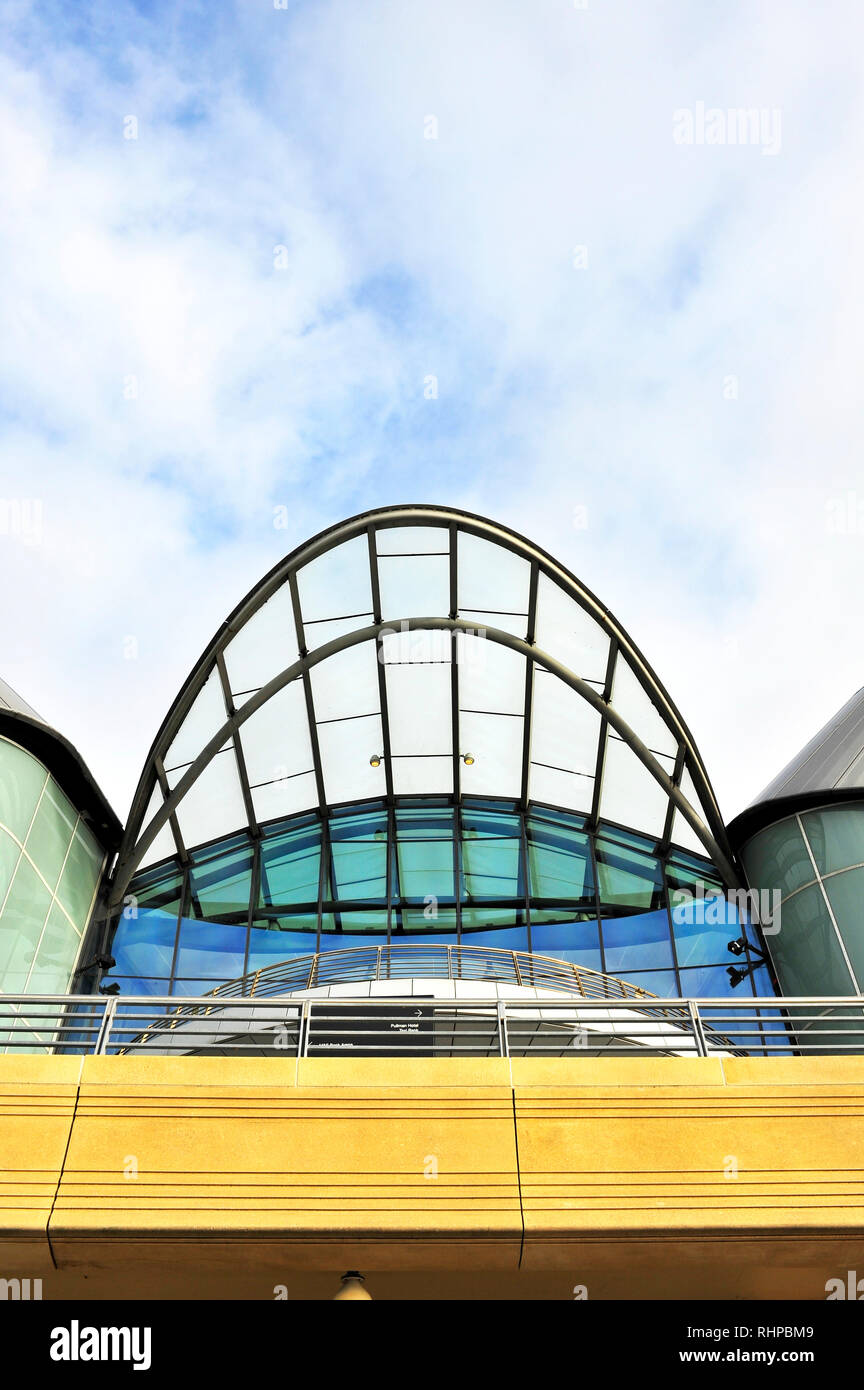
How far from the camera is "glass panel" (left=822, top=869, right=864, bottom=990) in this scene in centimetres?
1805

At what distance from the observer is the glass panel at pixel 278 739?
23781 millimetres

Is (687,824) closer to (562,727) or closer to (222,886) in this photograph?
(562,727)

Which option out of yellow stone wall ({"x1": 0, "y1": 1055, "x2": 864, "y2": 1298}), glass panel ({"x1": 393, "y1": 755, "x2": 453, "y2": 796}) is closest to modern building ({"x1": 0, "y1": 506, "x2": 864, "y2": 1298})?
yellow stone wall ({"x1": 0, "y1": 1055, "x2": 864, "y2": 1298})

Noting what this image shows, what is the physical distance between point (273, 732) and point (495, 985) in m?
9.47

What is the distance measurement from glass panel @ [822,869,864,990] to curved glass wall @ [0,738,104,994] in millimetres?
13807

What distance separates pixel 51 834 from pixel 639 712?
1214 cm

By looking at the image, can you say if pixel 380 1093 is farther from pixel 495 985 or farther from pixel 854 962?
pixel 854 962

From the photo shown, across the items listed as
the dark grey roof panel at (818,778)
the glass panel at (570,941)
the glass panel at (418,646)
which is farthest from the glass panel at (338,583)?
the dark grey roof panel at (818,778)

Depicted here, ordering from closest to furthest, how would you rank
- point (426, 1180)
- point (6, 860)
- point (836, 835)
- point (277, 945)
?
point (426, 1180) → point (6, 860) → point (836, 835) → point (277, 945)

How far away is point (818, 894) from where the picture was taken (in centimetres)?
1927

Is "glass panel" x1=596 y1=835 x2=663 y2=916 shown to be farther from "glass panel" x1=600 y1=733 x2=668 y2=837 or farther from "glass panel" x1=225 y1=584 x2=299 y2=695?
"glass panel" x1=225 y1=584 x2=299 y2=695

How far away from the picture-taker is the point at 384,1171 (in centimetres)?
923

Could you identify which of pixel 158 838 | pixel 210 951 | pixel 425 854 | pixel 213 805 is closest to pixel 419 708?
pixel 425 854

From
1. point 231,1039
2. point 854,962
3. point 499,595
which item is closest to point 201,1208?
point 231,1039
